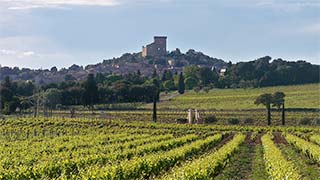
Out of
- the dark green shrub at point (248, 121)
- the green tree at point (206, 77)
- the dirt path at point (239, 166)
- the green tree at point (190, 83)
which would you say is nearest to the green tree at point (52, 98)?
the dark green shrub at point (248, 121)

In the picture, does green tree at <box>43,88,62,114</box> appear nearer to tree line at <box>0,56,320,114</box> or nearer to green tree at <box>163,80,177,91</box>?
tree line at <box>0,56,320,114</box>

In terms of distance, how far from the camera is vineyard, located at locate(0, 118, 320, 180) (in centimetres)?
1902

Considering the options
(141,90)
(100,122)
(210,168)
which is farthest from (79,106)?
(210,168)

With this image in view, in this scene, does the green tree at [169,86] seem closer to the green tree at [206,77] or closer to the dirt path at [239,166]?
the green tree at [206,77]

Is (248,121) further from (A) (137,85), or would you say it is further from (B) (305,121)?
(A) (137,85)

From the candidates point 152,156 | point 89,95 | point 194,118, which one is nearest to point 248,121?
point 194,118

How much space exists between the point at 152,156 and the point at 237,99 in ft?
237

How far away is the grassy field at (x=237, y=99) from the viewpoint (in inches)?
3438

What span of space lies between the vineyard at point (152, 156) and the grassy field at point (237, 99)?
97.4ft

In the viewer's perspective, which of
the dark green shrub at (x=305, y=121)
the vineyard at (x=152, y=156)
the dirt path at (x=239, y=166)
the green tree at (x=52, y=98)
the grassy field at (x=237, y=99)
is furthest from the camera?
the green tree at (x=52, y=98)

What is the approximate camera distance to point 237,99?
313ft

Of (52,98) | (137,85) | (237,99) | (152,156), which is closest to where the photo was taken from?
(152,156)

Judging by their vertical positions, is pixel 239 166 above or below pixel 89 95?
below

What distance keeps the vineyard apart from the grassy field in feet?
97.4
